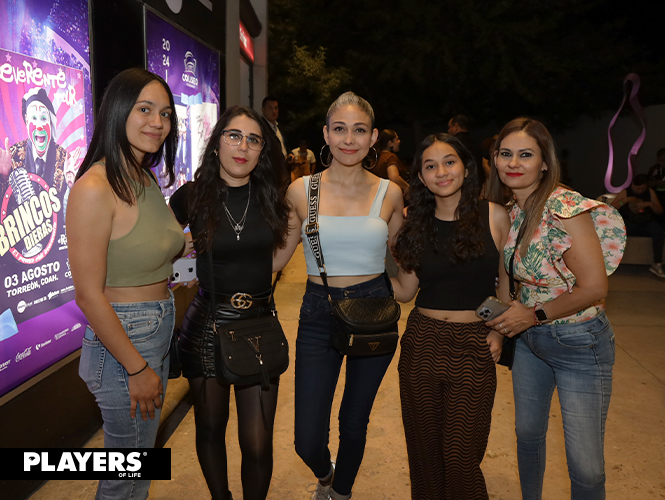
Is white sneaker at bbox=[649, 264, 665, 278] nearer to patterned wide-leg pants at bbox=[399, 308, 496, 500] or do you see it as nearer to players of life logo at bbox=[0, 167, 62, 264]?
patterned wide-leg pants at bbox=[399, 308, 496, 500]

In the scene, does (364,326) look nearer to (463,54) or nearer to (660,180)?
(660,180)

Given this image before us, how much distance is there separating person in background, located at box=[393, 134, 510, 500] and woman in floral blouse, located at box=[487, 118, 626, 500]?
5.1 inches

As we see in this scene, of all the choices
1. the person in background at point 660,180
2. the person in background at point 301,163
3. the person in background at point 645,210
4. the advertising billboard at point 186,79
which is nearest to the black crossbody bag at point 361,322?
the advertising billboard at point 186,79

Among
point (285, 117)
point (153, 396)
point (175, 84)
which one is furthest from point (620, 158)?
point (153, 396)

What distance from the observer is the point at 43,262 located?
295cm

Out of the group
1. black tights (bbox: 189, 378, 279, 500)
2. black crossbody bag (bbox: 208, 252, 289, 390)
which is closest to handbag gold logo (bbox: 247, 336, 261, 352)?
black crossbody bag (bbox: 208, 252, 289, 390)

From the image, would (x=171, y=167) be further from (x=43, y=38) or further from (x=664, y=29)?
(x=664, y=29)

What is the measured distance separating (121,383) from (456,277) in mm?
1466

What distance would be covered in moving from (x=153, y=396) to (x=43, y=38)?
2149 mm

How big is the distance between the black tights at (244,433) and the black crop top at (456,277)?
2.93 feet

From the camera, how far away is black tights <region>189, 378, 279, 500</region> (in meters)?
2.42

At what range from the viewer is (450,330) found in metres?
2.37

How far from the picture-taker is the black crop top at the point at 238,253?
2381 millimetres

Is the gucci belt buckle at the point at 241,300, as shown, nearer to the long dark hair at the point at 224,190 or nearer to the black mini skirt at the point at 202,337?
the black mini skirt at the point at 202,337
